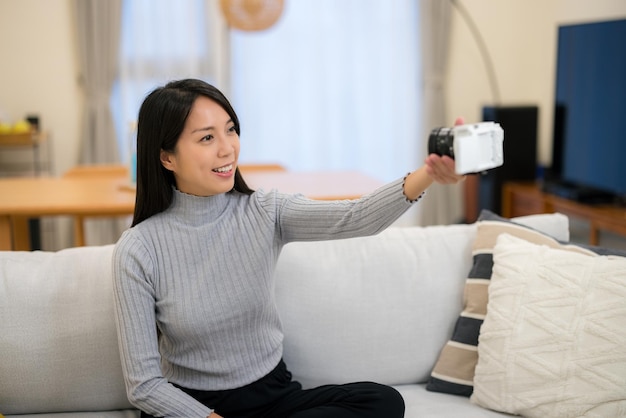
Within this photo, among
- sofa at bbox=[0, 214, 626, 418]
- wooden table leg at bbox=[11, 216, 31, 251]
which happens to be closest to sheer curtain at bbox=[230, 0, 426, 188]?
wooden table leg at bbox=[11, 216, 31, 251]

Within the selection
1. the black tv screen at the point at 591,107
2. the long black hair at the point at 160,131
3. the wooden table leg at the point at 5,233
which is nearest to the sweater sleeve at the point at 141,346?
the long black hair at the point at 160,131

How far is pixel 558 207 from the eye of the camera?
411cm

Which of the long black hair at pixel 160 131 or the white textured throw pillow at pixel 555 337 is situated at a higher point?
the long black hair at pixel 160 131

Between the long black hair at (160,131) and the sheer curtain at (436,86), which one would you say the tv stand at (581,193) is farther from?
the long black hair at (160,131)

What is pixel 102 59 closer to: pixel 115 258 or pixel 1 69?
pixel 1 69

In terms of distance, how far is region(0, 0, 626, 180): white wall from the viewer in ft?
15.5

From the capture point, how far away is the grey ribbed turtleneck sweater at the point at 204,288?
1.59m

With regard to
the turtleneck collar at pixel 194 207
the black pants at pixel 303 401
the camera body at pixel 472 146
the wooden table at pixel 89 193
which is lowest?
the black pants at pixel 303 401

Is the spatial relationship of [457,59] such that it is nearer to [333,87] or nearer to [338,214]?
[333,87]

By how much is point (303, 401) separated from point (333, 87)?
11.7 feet

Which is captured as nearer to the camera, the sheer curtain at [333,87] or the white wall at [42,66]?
the white wall at [42,66]

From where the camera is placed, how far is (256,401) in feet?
5.53

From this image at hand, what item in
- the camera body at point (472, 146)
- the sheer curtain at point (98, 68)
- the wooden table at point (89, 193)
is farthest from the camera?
the sheer curtain at point (98, 68)

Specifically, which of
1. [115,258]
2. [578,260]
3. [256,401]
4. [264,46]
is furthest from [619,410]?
[264,46]
